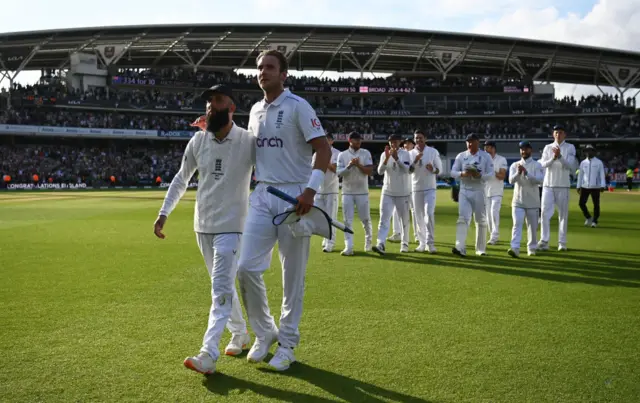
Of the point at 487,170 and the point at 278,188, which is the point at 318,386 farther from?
the point at 487,170

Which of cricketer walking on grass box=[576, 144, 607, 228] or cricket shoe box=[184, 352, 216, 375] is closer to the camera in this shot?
cricket shoe box=[184, 352, 216, 375]

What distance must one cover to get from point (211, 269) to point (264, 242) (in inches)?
23.7

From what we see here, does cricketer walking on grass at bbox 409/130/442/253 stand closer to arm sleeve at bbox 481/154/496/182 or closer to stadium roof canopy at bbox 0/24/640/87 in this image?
arm sleeve at bbox 481/154/496/182

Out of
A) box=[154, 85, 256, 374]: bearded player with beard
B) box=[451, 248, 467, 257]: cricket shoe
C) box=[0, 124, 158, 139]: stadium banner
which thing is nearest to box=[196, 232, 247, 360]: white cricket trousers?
box=[154, 85, 256, 374]: bearded player with beard

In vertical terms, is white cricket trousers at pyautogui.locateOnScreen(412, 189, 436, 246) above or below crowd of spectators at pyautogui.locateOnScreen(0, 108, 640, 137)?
below

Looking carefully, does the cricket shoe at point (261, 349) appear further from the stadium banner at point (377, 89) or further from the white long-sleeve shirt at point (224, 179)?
the stadium banner at point (377, 89)

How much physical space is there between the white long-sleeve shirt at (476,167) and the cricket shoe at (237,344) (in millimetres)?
6754

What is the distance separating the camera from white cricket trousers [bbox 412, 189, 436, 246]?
11.6 meters

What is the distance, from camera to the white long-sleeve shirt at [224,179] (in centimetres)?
482

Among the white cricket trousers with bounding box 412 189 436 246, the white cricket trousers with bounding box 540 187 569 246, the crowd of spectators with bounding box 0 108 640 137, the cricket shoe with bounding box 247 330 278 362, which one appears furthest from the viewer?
the crowd of spectators with bounding box 0 108 640 137

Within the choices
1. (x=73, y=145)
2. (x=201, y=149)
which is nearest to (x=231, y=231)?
(x=201, y=149)

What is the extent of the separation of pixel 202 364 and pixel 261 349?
0.65 meters

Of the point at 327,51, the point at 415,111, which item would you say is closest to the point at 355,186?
the point at 327,51

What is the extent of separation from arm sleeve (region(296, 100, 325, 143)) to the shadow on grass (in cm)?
182
